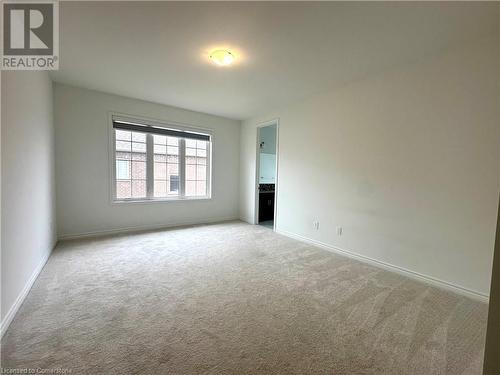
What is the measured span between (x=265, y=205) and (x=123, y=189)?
3118mm

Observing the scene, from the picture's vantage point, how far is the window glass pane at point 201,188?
5.13 meters

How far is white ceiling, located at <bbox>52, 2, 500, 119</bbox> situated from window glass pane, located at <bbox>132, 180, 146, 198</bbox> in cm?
176

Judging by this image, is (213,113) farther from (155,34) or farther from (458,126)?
(458,126)

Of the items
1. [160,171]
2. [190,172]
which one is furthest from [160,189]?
[190,172]

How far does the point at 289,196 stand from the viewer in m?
4.23

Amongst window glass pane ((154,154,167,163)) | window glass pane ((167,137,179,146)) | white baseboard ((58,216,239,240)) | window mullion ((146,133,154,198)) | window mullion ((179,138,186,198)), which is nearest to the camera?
white baseboard ((58,216,239,240))

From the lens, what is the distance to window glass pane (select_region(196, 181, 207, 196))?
5133mm

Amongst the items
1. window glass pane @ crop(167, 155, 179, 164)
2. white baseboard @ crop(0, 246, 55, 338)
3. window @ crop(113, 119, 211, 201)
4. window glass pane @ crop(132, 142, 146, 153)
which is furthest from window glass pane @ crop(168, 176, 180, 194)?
white baseboard @ crop(0, 246, 55, 338)

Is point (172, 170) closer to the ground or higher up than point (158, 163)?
closer to the ground

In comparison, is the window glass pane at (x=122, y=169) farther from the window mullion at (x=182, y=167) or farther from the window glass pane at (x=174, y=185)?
the window mullion at (x=182, y=167)

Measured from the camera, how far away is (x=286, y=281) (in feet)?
8.04

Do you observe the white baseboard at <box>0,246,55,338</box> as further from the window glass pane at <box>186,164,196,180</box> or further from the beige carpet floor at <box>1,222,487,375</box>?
the window glass pane at <box>186,164,196,180</box>

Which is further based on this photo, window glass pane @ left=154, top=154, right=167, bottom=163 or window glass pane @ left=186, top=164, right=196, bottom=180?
window glass pane @ left=186, top=164, right=196, bottom=180

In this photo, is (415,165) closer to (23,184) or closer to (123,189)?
(23,184)
